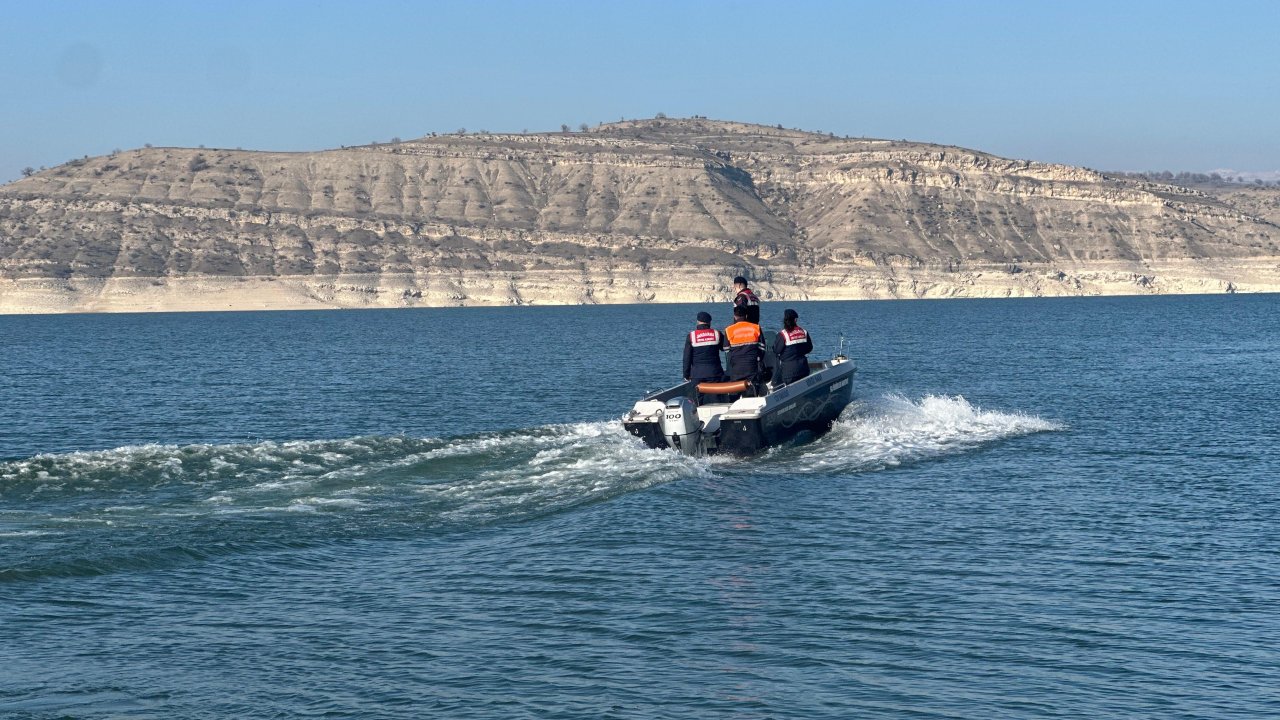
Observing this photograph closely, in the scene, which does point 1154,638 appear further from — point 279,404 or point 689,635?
point 279,404

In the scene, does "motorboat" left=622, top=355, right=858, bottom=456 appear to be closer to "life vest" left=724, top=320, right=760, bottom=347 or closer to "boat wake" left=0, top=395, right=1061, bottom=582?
"boat wake" left=0, top=395, right=1061, bottom=582

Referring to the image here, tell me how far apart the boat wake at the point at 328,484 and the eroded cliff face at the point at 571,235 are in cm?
13201

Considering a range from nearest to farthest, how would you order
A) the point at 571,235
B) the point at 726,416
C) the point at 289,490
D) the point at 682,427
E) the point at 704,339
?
1. the point at 289,490
2. the point at 682,427
3. the point at 726,416
4. the point at 704,339
5. the point at 571,235

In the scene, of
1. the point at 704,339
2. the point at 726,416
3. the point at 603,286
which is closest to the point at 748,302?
the point at 704,339

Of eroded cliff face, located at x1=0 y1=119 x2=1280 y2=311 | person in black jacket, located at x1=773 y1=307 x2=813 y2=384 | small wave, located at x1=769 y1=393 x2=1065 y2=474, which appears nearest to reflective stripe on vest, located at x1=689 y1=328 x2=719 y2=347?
person in black jacket, located at x1=773 y1=307 x2=813 y2=384

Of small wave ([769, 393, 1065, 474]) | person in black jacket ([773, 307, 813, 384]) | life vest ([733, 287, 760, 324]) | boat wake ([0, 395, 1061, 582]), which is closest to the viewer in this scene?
boat wake ([0, 395, 1061, 582])

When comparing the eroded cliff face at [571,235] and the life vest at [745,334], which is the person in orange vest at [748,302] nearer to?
the life vest at [745,334]

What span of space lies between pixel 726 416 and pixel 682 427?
792mm

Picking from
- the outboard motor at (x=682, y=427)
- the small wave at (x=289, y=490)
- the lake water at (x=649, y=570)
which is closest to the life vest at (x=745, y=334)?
the outboard motor at (x=682, y=427)

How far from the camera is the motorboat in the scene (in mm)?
22859

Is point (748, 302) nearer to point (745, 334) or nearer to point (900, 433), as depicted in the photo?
point (745, 334)

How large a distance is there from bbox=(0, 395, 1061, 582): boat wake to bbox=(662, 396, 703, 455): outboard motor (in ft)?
1.06

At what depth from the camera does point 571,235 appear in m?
176

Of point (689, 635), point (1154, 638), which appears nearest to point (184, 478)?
point (689, 635)
